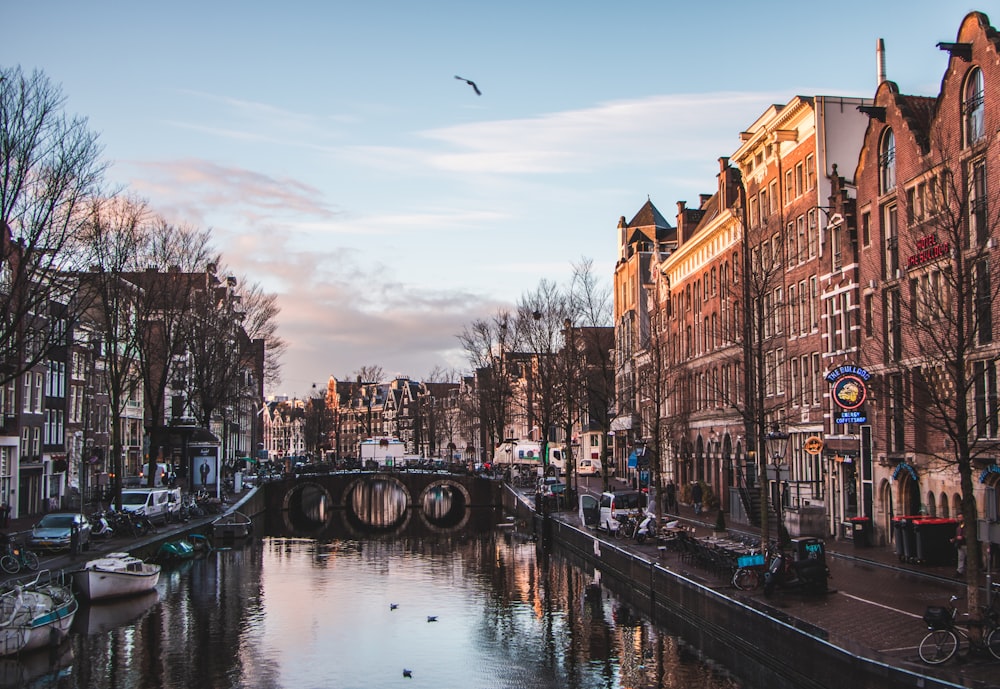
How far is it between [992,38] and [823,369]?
1756 centimetres

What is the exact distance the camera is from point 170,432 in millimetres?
79750

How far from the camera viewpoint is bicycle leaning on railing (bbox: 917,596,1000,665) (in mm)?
19797

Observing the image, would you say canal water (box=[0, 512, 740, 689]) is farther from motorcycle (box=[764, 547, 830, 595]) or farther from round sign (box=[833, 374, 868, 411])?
round sign (box=[833, 374, 868, 411])

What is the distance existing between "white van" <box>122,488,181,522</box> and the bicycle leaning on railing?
154 ft

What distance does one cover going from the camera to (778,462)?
40594mm

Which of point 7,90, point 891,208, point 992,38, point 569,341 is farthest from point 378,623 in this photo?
point 569,341

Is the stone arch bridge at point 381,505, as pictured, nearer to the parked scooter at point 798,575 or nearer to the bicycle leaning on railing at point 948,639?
the parked scooter at point 798,575

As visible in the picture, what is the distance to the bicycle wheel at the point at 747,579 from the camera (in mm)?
30078

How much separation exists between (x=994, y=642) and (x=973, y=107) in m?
20.2

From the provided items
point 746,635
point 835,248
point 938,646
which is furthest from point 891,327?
point 938,646

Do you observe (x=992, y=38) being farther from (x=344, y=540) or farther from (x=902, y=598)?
(x=344, y=540)

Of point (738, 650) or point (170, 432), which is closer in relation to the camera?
point (738, 650)

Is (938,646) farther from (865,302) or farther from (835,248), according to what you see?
(835,248)

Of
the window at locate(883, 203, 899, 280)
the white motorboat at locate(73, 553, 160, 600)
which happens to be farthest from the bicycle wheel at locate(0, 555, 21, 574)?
the window at locate(883, 203, 899, 280)
